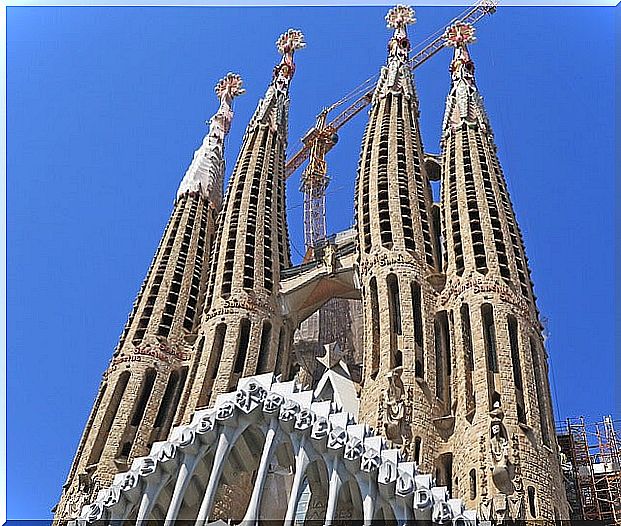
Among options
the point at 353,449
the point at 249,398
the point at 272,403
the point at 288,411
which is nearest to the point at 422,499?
the point at 353,449

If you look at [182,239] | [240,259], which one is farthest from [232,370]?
[182,239]

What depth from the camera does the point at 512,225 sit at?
31500 mm

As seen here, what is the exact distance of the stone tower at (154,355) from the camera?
28.0m

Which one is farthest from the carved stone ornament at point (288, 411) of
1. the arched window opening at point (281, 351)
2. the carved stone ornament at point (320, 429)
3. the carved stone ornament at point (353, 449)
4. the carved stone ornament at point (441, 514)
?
the arched window opening at point (281, 351)

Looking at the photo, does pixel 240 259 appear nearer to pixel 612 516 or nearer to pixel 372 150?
pixel 372 150

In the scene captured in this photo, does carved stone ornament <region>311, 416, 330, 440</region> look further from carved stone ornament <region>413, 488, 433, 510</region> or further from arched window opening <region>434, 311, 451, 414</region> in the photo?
arched window opening <region>434, 311, 451, 414</region>

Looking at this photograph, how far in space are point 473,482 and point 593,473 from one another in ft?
26.1

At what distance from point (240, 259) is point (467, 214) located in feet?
23.5

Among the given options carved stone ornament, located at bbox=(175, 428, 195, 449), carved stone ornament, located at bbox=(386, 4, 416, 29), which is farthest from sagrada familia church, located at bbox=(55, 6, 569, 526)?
carved stone ornament, located at bbox=(386, 4, 416, 29)

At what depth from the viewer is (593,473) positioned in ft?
101

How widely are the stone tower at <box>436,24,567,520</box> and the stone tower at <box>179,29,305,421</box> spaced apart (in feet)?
17.9

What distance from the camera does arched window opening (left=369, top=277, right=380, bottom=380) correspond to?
28.5 metres

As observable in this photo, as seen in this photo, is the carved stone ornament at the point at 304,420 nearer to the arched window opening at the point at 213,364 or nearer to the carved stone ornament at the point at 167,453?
the carved stone ornament at the point at 167,453

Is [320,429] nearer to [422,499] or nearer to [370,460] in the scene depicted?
[370,460]
